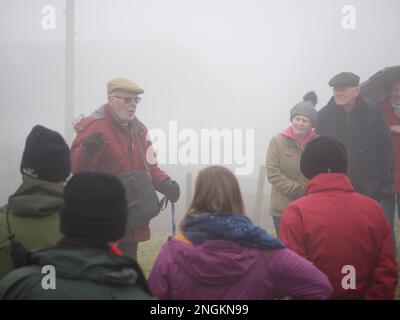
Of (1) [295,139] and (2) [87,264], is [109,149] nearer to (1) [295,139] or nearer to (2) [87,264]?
(1) [295,139]

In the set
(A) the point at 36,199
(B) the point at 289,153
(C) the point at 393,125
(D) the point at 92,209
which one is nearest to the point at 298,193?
(B) the point at 289,153

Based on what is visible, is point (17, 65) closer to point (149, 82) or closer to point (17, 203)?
point (149, 82)

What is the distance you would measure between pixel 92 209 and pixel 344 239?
1243mm

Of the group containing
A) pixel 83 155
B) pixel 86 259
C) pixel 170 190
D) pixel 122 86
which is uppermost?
pixel 122 86

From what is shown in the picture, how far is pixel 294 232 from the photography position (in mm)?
2268

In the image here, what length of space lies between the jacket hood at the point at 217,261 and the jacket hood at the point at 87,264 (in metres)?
0.34

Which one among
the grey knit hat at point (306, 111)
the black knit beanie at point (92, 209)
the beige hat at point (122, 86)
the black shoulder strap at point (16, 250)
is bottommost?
the black shoulder strap at point (16, 250)

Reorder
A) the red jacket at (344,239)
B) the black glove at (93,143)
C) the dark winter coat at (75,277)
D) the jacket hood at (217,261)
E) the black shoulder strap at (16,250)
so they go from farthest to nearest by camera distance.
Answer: the black glove at (93,143) < the red jacket at (344,239) < the black shoulder strap at (16,250) < the jacket hood at (217,261) < the dark winter coat at (75,277)

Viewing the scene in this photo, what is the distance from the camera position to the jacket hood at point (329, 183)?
234 centimetres

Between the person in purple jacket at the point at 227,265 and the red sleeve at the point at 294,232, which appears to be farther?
the red sleeve at the point at 294,232

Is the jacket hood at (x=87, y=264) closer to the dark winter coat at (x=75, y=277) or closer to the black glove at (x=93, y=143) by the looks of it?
the dark winter coat at (x=75, y=277)

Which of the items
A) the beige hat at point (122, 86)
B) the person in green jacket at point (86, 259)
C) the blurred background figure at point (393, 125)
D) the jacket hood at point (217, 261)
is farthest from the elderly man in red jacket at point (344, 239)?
the blurred background figure at point (393, 125)
